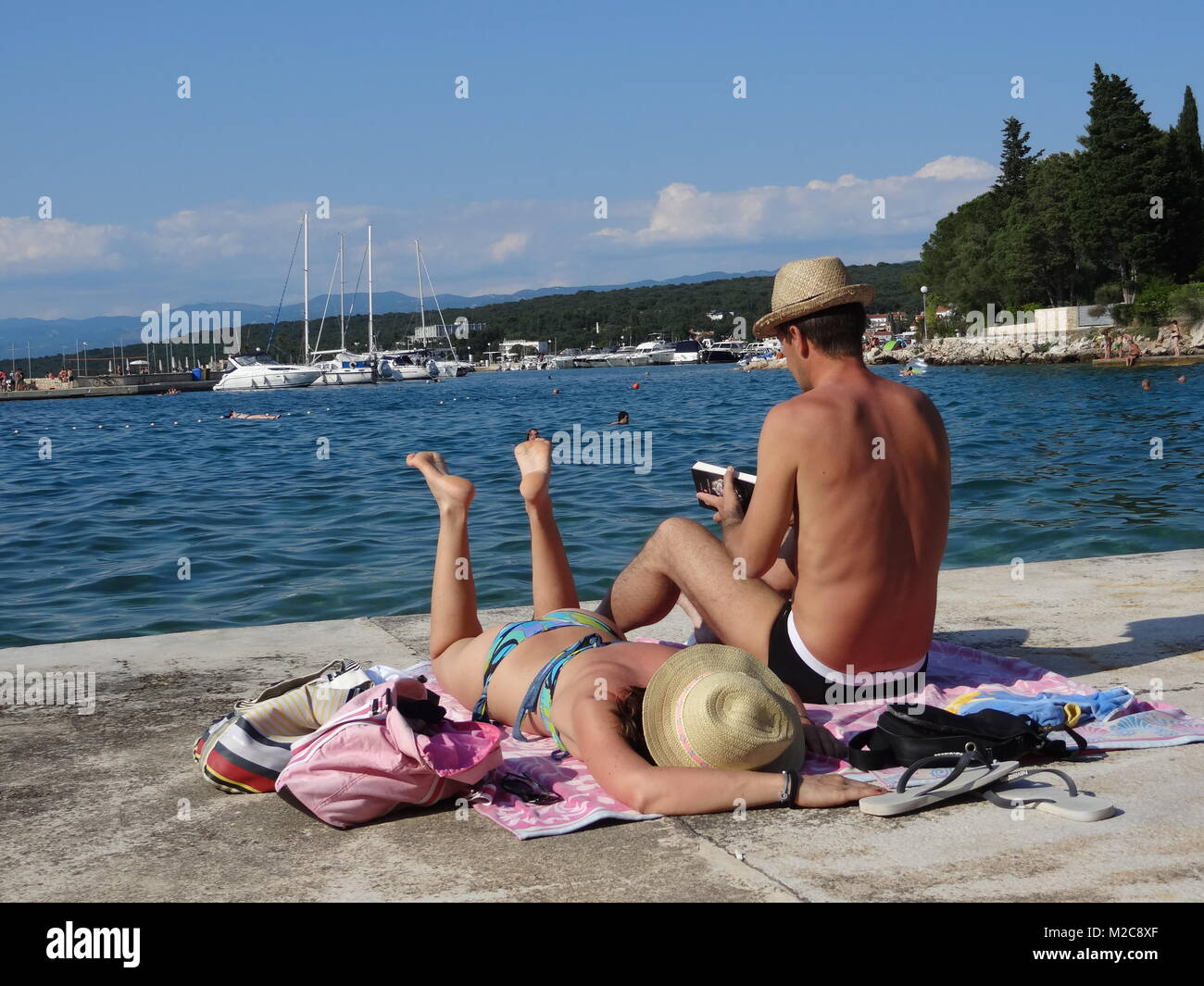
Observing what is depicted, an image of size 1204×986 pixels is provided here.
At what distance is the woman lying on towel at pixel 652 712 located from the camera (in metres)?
3.11

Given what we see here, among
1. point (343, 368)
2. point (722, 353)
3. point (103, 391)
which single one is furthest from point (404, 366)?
point (722, 353)

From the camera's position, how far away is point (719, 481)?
4418 millimetres

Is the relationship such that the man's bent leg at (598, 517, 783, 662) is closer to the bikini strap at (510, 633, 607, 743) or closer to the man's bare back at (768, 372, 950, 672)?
the man's bare back at (768, 372, 950, 672)

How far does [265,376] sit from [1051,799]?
256 ft

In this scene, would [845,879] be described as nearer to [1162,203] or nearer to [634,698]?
[634,698]

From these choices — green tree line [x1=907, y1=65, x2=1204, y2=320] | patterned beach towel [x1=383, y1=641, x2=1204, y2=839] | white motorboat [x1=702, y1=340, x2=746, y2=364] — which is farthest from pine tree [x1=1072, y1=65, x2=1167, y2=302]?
white motorboat [x1=702, y1=340, x2=746, y2=364]

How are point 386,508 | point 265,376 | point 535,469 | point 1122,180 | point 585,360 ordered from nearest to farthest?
point 535,469 < point 386,508 < point 1122,180 < point 265,376 < point 585,360

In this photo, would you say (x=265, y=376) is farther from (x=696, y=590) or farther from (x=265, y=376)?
(x=696, y=590)

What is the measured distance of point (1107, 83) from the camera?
6044 cm

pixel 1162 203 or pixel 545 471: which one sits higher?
pixel 1162 203

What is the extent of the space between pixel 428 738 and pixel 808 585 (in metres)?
1.31

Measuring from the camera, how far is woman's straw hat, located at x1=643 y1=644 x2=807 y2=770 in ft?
10.3

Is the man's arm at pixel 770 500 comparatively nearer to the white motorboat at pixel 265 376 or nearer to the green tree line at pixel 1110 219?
the green tree line at pixel 1110 219
